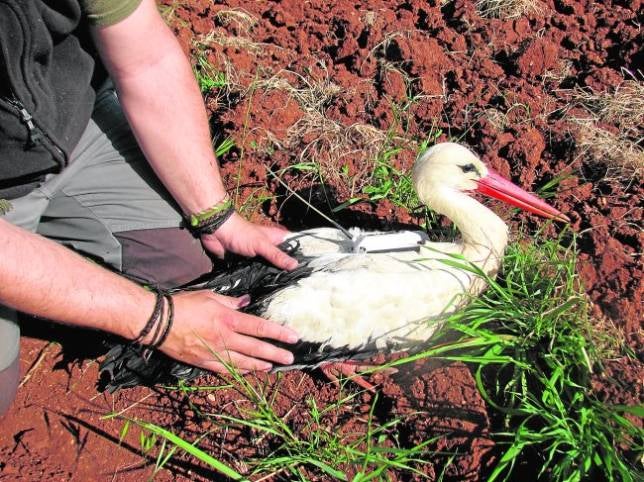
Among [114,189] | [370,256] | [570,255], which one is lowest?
[570,255]

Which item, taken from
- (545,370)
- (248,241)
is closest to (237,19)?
(248,241)

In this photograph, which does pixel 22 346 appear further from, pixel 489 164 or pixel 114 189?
pixel 489 164

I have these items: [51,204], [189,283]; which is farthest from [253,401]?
[51,204]

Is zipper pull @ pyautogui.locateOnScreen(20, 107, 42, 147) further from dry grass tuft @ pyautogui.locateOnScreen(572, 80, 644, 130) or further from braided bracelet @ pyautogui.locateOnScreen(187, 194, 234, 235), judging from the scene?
dry grass tuft @ pyautogui.locateOnScreen(572, 80, 644, 130)

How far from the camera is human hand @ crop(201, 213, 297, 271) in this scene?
8.38ft

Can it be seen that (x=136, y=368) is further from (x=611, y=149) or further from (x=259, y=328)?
(x=611, y=149)

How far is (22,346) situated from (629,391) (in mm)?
2611

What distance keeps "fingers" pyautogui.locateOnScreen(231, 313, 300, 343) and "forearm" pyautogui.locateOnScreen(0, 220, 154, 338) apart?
322mm

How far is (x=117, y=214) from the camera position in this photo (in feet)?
8.77

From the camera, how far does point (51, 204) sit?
2.57 m

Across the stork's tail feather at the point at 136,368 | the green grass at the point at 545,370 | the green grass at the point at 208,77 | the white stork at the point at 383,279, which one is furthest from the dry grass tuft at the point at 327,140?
the stork's tail feather at the point at 136,368

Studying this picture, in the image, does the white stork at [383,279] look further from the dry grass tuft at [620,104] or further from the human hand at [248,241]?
the dry grass tuft at [620,104]

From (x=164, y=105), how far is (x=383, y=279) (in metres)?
1.12

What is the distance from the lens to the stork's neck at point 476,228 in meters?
2.59
